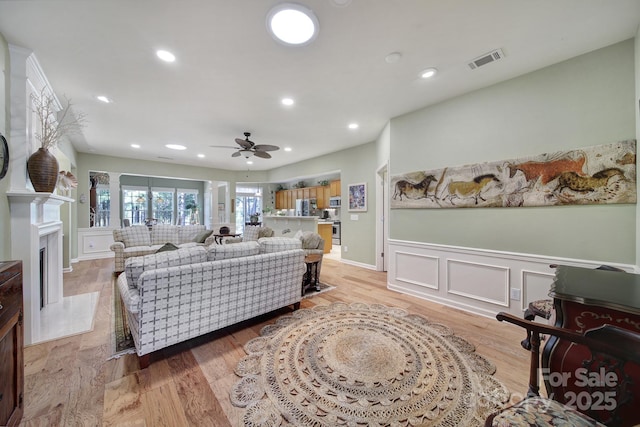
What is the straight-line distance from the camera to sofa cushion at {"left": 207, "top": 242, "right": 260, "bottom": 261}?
2248 mm

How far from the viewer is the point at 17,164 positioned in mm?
2131

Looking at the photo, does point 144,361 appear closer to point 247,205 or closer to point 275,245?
point 275,245

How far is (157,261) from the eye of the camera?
1.95 meters

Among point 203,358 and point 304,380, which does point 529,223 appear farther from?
point 203,358

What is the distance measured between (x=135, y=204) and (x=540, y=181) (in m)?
11.4

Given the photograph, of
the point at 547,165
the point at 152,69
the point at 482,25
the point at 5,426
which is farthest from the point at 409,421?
the point at 152,69

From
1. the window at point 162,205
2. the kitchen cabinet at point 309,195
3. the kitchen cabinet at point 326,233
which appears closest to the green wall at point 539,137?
the kitchen cabinet at point 326,233

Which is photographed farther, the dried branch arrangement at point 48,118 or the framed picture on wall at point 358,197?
the framed picture on wall at point 358,197

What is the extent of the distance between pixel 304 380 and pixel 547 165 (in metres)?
3.07

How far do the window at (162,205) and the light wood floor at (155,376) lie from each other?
24.6 feet

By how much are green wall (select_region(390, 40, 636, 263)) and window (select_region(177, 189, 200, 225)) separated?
9.07 meters

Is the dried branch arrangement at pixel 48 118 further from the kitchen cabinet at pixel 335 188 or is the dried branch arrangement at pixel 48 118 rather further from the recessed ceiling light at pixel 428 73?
the kitchen cabinet at pixel 335 188

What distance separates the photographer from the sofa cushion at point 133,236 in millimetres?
4824

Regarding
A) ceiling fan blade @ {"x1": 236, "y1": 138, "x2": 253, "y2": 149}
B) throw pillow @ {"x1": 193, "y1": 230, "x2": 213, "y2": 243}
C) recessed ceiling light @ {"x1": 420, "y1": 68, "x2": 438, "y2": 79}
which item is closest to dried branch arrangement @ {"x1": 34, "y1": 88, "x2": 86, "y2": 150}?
ceiling fan blade @ {"x1": 236, "y1": 138, "x2": 253, "y2": 149}
